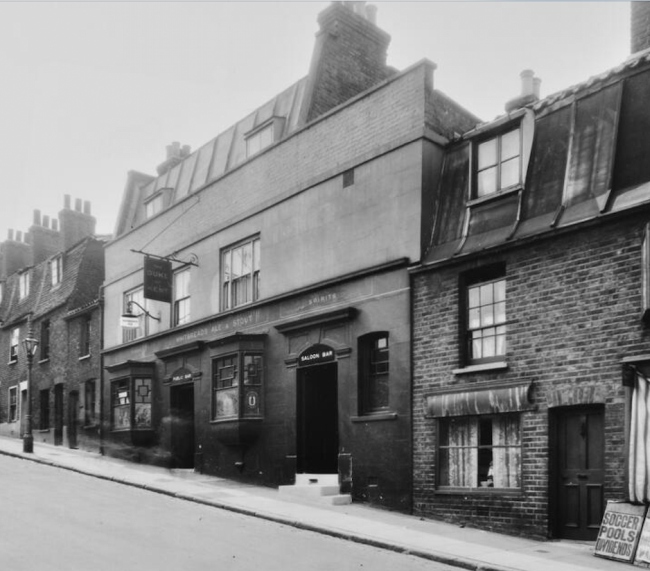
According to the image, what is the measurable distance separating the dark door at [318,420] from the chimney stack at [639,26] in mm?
8925

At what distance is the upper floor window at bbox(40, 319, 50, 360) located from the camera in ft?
108

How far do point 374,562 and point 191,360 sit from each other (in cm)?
1221

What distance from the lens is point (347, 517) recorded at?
46.6ft

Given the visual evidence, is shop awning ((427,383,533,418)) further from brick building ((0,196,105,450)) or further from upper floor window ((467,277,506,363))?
brick building ((0,196,105,450))

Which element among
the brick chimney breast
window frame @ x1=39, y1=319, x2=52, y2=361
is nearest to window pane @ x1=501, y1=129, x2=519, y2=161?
the brick chimney breast

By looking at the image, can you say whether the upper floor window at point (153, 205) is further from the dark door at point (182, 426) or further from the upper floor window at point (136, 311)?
the dark door at point (182, 426)

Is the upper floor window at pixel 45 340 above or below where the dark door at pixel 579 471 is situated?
above

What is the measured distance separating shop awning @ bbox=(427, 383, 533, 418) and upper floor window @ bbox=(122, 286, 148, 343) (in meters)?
13.0

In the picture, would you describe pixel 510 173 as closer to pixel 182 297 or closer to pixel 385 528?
pixel 385 528

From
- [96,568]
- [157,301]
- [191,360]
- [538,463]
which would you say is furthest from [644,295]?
[157,301]

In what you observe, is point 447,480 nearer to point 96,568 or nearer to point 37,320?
point 96,568

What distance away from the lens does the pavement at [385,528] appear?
10.8 metres

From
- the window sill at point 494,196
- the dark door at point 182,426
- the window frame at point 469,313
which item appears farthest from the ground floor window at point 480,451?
the dark door at point 182,426

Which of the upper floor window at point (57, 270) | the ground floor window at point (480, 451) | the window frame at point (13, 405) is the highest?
the upper floor window at point (57, 270)
